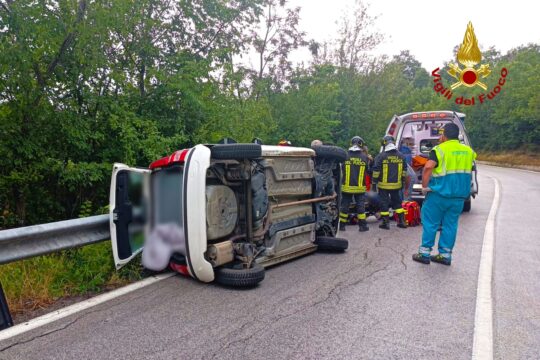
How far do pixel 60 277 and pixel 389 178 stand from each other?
5426 millimetres

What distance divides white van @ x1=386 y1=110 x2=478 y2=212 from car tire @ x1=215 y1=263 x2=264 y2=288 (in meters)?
5.57

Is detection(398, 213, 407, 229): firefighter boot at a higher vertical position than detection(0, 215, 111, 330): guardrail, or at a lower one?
lower

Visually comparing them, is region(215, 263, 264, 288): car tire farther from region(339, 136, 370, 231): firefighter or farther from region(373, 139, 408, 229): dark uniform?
region(373, 139, 408, 229): dark uniform

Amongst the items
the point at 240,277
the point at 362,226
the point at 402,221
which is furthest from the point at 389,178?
the point at 240,277

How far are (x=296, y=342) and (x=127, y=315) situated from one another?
52.3 inches

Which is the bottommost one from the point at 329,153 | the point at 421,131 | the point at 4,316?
the point at 4,316

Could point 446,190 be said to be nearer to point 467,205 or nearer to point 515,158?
point 467,205

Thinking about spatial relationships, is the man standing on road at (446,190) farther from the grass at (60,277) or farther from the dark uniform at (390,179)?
the grass at (60,277)

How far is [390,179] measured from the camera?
719cm

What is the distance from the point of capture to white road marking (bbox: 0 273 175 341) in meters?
2.77

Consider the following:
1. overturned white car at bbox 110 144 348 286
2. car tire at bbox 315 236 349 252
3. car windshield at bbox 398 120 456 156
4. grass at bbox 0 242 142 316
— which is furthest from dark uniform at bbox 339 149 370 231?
grass at bbox 0 242 142 316

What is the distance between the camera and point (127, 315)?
3.08 meters

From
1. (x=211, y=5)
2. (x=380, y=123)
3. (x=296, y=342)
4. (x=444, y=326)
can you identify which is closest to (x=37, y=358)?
(x=296, y=342)

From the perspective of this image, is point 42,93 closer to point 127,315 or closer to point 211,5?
point 127,315
